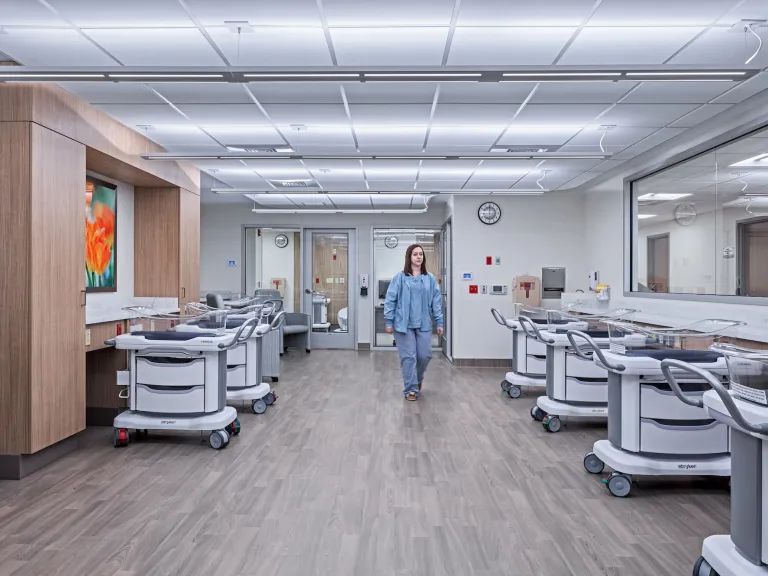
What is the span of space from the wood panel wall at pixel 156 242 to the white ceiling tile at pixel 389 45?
3.24m

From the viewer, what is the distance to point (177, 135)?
17.4 feet

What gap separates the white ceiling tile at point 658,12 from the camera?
9.40 ft

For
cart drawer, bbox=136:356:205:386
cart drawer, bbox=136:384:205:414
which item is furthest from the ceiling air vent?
cart drawer, bbox=136:384:205:414

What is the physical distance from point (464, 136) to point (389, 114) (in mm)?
944

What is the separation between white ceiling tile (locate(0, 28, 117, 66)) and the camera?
3.24 meters

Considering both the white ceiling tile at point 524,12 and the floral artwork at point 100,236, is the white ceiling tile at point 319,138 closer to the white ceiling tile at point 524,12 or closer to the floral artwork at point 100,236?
the floral artwork at point 100,236

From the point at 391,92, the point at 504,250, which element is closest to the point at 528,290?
the point at 504,250

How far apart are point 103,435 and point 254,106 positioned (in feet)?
9.13

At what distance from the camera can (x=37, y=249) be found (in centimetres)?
366

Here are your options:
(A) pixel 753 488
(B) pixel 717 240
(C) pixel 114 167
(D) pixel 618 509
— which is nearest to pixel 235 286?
(C) pixel 114 167

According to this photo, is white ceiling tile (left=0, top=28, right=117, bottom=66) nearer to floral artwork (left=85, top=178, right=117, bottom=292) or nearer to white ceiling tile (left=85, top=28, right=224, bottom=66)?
white ceiling tile (left=85, top=28, right=224, bottom=66)

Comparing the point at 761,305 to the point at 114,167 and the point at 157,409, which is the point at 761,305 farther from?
the point at 114,167

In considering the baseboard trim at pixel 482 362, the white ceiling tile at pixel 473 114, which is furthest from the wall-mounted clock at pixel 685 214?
the baseboard trim at pixel 482 362

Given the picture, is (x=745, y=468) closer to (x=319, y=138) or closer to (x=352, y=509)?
(x=352, y=509)
